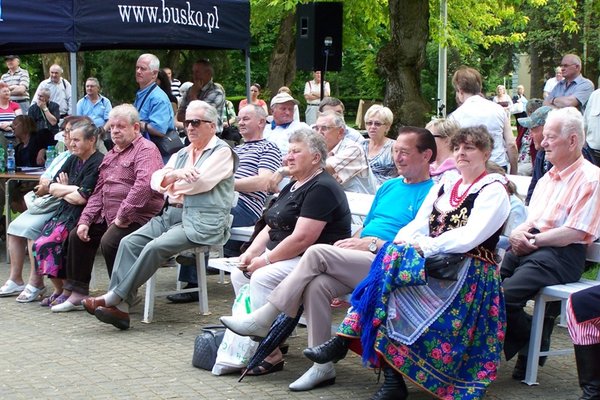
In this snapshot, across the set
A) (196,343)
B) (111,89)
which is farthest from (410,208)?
(111,89)

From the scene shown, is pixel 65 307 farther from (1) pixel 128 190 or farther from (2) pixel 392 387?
(2) pixel 392 387

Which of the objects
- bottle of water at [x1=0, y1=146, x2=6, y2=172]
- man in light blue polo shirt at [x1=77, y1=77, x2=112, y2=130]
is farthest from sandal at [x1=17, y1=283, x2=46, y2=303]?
man in light blue polo shirt at [x1=77, y1=77, x2=112, y2=130]

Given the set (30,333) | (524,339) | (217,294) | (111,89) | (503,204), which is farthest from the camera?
(111,89)

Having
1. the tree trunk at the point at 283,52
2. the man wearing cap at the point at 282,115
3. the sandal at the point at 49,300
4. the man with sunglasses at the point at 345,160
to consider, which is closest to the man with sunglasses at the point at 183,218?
the man with sunglasses at the point at 345,160

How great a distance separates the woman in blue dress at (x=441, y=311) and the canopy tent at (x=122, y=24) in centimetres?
586

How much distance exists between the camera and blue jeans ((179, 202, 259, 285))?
8.23 m

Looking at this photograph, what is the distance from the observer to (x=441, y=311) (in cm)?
516

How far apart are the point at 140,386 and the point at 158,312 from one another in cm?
213

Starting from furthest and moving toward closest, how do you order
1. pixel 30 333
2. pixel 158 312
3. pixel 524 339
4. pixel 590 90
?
pixel 590 90 < pixel 158 312 < pixel 30 333 < pixel 524 339

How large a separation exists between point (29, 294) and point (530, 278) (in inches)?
180

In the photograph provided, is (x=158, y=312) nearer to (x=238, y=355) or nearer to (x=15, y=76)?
(x=238, y=355)

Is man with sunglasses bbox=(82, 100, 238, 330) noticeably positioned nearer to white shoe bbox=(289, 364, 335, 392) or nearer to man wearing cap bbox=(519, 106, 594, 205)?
white shoe bbox=(289, 364, 335, 392)

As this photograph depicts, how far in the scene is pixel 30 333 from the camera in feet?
23.9

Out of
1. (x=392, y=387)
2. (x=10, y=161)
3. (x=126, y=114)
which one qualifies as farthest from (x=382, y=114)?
(x=10, y=161)
